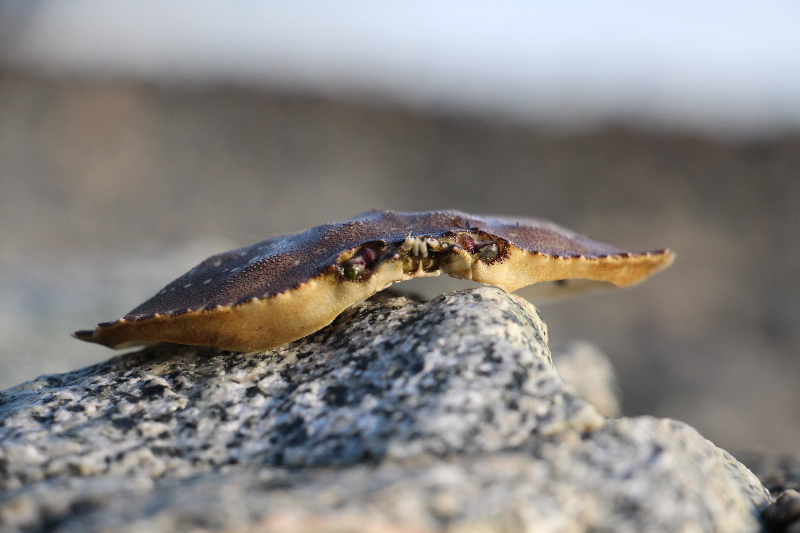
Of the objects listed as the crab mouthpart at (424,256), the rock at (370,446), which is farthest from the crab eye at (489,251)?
the rock at (370,446)

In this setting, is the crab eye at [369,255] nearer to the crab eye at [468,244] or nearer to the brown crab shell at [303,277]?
the brown crab shell at [303,277]

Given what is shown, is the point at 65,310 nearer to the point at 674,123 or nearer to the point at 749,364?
the point at 749,364

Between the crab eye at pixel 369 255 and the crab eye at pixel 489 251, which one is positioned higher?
the crab eye at pixel 369 255

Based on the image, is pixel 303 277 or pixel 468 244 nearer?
pixel 303 277

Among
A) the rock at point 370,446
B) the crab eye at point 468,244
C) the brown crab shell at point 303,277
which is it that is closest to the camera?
the rock at point 370,446

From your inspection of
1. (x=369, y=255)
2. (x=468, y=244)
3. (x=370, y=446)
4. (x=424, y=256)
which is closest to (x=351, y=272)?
(x=369, y=255)

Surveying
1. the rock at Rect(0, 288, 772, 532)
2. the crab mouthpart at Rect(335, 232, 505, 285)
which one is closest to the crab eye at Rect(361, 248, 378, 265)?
the crab mouthpart at Rect(335, 232, 505, 285)

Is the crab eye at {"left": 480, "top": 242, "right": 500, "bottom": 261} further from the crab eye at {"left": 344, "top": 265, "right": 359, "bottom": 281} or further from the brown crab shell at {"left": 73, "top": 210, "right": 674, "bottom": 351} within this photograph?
the crab eye at {"left": 344, "top": 265, "right": 359, "bottom": 281}

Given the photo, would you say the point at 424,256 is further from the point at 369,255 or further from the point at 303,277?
the point at 303,277
